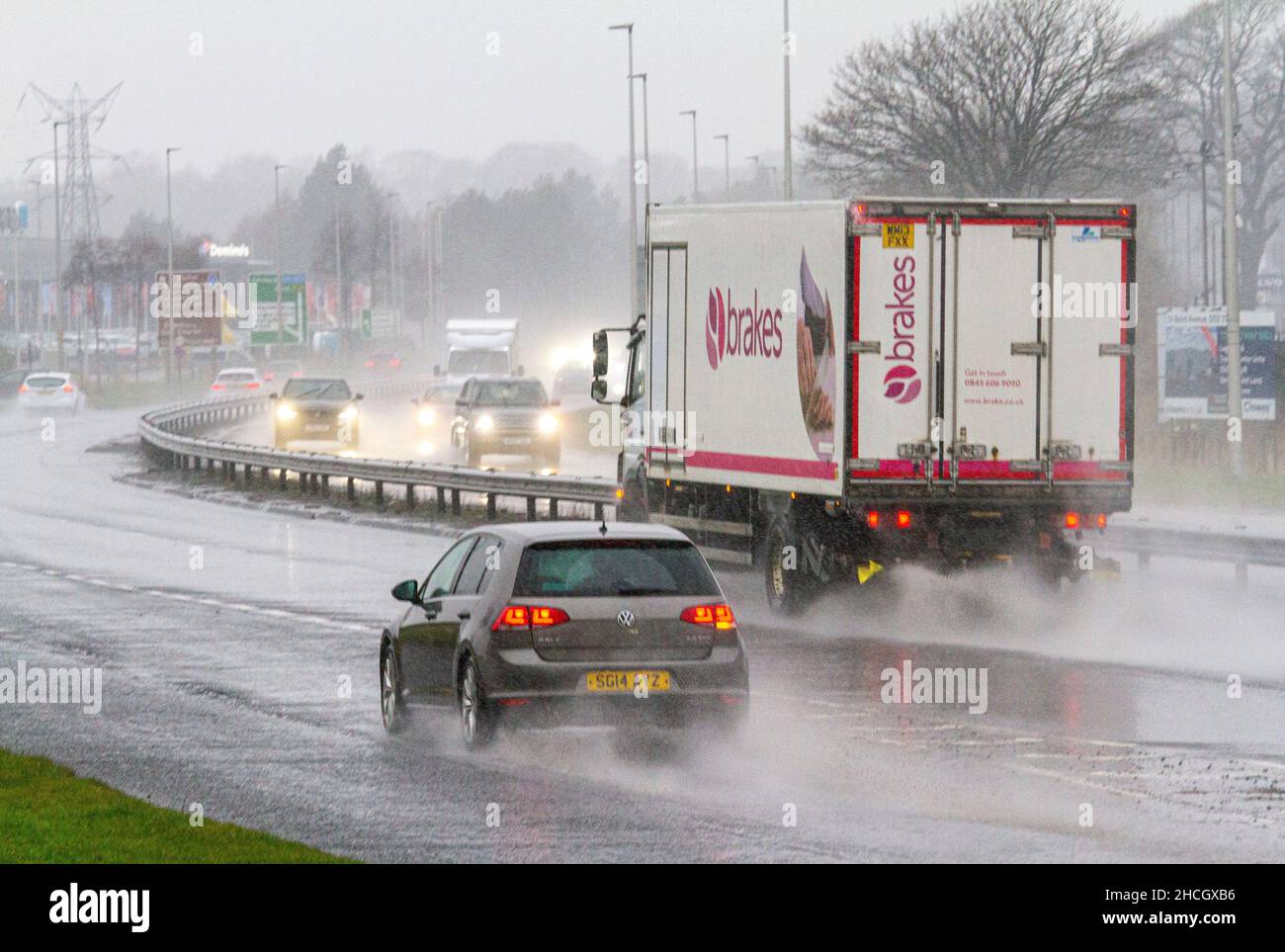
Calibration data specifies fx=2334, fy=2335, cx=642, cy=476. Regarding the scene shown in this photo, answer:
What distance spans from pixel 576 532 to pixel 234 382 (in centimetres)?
7842

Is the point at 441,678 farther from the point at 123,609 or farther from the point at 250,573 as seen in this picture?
the point at 250,573

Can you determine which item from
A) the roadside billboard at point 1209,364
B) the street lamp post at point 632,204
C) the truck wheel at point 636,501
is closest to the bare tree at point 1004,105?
the street lamp post at point 632,204

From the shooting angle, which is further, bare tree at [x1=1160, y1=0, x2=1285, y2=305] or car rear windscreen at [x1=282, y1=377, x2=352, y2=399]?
bare tree at [x1=1160, y1=0, x2=1285, y2=305]

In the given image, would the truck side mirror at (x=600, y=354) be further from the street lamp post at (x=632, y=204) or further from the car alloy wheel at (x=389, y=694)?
the street lamp post at (x=632, y=204)

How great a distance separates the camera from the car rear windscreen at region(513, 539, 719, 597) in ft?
43.3

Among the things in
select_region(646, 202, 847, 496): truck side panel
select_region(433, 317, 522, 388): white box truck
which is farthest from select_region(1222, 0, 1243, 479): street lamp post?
select_region(433, 317, 522, 388): white box truck

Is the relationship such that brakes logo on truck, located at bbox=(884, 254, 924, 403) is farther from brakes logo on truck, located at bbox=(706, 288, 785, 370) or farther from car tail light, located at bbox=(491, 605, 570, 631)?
car tail light, located at bbox=(491, 605, 570, 631)

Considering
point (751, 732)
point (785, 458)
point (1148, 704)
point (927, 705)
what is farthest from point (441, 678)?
point (785, 458)

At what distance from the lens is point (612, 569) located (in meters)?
13.3

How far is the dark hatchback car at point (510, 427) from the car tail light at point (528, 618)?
33319mm

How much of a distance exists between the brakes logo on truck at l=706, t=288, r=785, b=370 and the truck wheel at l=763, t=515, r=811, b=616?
158 cm
